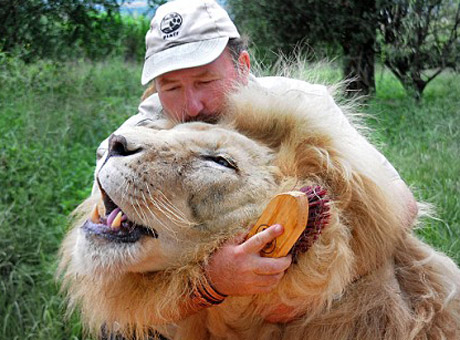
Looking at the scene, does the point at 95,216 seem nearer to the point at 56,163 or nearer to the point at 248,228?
the point at 248,228

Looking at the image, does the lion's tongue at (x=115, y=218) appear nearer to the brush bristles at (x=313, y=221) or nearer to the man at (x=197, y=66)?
the brush bristles at (x=313, y=221)

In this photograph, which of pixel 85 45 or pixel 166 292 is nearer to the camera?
pixel 166 292

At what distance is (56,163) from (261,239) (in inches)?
146

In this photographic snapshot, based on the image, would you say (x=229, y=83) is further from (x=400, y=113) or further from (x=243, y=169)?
(x=400, y=113)

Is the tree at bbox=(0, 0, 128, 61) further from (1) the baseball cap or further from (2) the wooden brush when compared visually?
(2) the wooden brush

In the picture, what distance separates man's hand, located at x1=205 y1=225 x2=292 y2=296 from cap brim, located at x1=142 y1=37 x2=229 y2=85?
1111 millimetres

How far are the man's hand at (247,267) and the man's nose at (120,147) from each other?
1.18ft

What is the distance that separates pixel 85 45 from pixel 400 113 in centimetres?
353

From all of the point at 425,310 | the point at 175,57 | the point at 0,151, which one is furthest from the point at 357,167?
the point at 0,151

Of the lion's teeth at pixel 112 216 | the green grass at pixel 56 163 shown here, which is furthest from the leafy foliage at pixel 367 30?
the lion's teeth at pixel 112 216

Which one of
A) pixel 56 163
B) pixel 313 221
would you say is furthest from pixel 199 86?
pixel 56 163

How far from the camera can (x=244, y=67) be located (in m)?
2.69

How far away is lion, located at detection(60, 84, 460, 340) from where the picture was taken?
1770mm

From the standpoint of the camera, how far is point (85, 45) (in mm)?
7293
